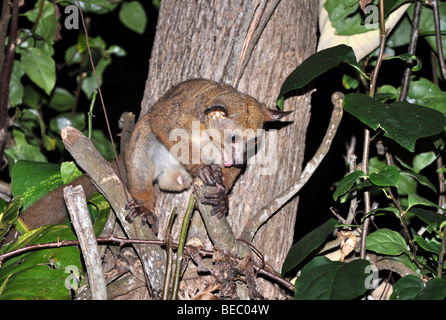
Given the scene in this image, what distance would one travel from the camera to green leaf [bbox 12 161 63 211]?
118 inches

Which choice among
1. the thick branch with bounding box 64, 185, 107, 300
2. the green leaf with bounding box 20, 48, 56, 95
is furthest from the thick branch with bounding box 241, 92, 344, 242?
the green leaf with bounding box 20, 48, 56, 95

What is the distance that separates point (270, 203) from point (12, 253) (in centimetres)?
131

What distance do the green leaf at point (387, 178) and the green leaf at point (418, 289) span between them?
0.43 metres

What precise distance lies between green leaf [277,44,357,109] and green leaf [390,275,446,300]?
1.02m

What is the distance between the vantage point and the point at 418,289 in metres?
2.08

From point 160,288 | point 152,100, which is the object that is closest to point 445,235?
point 160,288

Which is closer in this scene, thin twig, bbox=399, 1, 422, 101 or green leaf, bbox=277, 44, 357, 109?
green leaf, bbox=277, 44, 357, 109

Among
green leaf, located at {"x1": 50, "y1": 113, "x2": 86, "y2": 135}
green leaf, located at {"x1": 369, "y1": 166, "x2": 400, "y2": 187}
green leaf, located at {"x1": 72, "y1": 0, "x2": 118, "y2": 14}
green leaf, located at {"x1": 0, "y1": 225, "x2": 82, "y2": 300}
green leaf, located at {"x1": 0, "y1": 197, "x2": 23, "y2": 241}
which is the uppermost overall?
green leaf, located at {"x1": 72, "y1": 0, "x2": 118, "y2": 14}

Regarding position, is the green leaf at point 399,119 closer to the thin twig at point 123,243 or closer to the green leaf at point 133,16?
the thin twig at point 123,243

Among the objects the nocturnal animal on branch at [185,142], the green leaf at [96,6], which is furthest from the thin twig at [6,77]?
the nocturnal animal on branch at [185,142]

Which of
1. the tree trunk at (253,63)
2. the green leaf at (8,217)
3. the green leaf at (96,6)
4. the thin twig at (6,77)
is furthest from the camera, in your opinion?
the green leaf at (96,6)

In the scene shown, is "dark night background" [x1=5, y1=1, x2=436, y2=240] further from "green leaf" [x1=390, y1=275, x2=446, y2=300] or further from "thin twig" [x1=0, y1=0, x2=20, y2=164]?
"green leaf" [x1=390, y1=275, x2=446, y2=300]

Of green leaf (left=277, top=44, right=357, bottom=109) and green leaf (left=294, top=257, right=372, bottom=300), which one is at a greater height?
green leaf (left=277, top=44, right=357, bottom=109)

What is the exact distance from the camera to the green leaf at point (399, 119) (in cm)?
210
